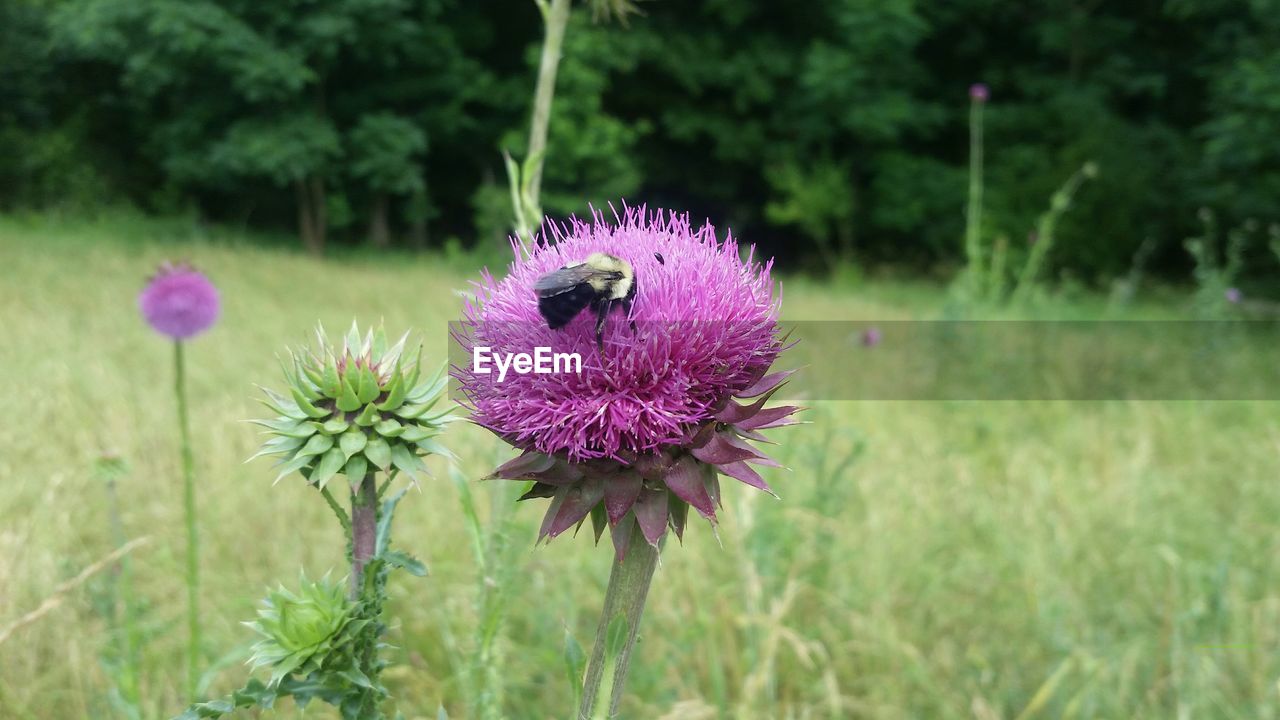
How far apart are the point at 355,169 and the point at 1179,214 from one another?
17776mm

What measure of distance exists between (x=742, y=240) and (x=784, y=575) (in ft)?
74.6

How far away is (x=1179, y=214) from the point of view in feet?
66.3

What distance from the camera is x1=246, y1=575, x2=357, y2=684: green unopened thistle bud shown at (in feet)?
3.89

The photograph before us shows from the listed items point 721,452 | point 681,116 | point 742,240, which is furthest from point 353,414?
point 742,240

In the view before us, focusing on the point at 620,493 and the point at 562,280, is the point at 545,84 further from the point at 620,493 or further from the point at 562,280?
the point at 620,493

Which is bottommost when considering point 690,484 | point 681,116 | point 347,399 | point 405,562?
point 405,562

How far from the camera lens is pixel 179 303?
269 cm

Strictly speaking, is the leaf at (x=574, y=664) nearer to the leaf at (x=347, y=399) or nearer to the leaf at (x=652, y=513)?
the leaf at (x=652, y=513)

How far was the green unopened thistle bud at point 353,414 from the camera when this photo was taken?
123 centimetres

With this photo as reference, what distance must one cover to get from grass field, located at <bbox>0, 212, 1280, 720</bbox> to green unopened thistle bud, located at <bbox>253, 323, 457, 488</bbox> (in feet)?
1.03

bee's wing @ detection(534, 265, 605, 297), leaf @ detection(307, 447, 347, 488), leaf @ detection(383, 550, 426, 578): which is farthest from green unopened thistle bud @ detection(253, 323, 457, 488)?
bee's wing @ detection(534, 265, 605, 297)

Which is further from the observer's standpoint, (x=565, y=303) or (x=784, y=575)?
(x=784, y=575)

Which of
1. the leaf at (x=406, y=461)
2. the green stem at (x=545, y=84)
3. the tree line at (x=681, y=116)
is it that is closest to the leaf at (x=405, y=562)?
the leaf at (x=406, y=461)

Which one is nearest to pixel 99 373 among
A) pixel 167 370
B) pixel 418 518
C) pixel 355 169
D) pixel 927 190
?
pixel 167 370
